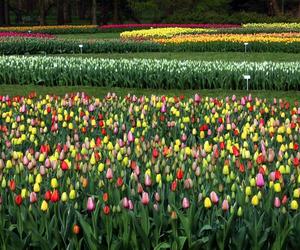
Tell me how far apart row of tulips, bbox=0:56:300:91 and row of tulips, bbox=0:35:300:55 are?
8.28 metres

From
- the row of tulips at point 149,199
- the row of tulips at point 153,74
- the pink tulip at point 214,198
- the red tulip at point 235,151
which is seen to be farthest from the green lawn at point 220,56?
the pink tulip at point 214,198

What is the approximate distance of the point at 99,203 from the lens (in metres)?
3.20

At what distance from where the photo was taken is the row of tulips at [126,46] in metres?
21.4

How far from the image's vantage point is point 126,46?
2233 cm

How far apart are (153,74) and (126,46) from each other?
35.0 ft

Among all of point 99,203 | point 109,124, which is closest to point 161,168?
point 99,203

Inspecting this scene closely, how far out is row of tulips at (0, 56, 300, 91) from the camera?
1141 cm

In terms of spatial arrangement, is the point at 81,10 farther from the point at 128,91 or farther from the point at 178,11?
the point at 128,91

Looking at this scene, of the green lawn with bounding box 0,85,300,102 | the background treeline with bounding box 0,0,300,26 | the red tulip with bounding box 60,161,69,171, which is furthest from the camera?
the background treeline with bounding box 0,0,300,26

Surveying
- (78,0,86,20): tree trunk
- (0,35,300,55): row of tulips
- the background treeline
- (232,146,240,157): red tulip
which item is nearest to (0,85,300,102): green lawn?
(232,146,240,157): red tulip

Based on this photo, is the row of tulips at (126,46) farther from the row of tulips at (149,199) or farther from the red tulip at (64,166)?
the red tulip at (64,166)

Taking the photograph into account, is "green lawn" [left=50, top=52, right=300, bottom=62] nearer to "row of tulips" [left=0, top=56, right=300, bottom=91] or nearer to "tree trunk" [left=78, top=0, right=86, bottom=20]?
"row of tulips" [left=0, top=56, right=300, bottom=91]

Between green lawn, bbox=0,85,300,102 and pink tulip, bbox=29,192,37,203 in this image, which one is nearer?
pink tulip, bbox=29,192,37,203

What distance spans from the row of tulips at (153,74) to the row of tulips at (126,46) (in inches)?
326
